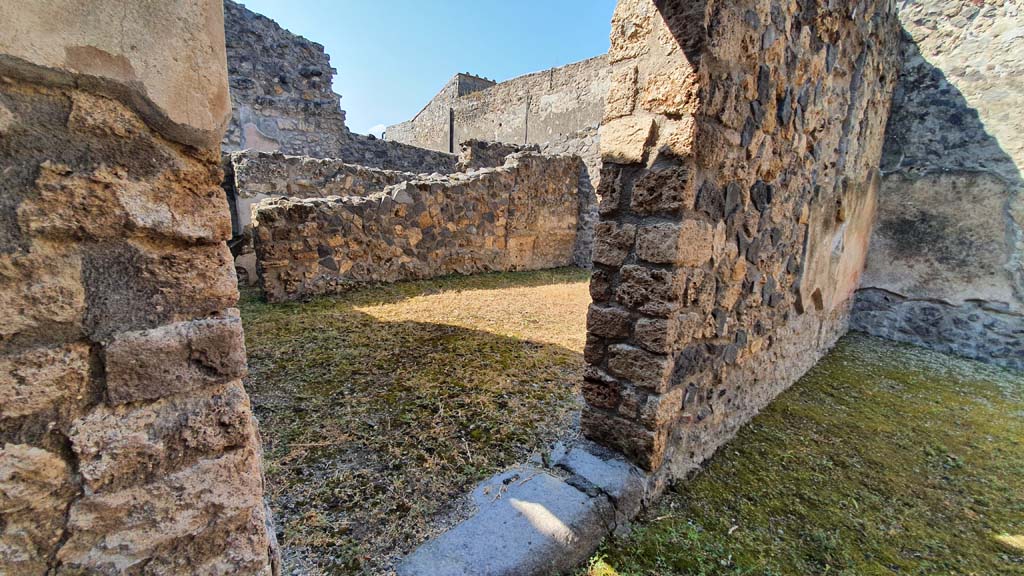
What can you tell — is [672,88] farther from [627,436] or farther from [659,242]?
[627,436]

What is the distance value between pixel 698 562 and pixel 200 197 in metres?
1.82

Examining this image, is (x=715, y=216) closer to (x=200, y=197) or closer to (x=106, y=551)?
(x=200, y=197)

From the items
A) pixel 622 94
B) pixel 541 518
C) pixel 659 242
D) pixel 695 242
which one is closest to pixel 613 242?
pixel 659 242

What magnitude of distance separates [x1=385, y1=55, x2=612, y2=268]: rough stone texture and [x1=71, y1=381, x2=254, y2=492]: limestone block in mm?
7007

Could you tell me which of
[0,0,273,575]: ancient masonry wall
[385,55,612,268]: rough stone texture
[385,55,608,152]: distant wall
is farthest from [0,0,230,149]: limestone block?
[385,55,608,152]: distant wall

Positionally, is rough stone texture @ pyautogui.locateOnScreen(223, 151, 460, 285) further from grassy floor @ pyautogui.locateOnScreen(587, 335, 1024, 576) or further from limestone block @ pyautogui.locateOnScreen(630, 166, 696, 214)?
grassy floor @ pyautogui.locateOnScreen(587, 335, 1024, 576)

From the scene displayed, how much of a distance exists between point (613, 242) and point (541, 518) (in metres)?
1.13

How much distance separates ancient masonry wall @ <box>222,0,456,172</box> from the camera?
830 centimetres

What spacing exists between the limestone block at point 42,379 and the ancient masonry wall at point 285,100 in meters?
8.77

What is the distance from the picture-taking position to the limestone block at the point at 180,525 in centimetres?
72

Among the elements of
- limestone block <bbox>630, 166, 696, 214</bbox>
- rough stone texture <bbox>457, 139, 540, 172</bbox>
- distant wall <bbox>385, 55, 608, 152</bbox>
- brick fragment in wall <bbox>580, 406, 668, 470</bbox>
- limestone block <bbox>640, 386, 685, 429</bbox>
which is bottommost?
brick fragment in wall <bbox>580, 406, 668, 470</bbox>

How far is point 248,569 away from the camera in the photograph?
2.90ft

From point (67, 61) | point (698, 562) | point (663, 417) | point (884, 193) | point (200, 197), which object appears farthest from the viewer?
point (884, 193)

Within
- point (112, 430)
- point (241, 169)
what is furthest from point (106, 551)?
point (241, 169)
